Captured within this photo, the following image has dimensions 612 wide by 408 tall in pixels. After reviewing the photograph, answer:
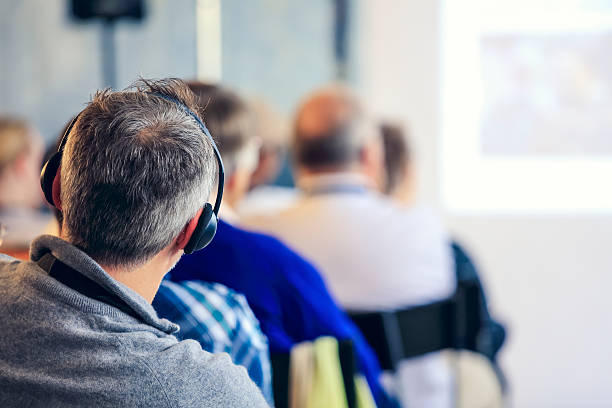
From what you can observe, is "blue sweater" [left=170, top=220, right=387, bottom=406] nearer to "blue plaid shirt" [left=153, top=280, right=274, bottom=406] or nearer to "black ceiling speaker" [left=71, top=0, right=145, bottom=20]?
"blue plaid shirt" [left=153, top=280, right=274, bottom=406]

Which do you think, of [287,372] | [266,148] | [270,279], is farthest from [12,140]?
[287,372]

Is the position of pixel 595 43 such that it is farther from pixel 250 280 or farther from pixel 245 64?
pixel 250 280

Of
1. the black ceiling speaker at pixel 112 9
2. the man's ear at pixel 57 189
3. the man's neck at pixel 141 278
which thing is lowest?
the man's neck at pixel 141 278

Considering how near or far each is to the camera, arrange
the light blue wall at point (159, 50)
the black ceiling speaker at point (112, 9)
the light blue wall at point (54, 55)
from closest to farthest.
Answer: the black ceiling speaker at point (112, 9)
the light blue wall at point (159, 50)
the light blue wall at point (54, 55)

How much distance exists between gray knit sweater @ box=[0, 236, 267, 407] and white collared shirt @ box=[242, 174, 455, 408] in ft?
3.74

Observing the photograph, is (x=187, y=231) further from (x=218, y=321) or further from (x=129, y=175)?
(x=218, y=321)

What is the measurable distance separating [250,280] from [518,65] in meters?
2.82

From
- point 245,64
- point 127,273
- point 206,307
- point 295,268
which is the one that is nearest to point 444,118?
point 245,64

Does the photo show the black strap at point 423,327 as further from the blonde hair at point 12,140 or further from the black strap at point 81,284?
the blonde hair at point 12,140

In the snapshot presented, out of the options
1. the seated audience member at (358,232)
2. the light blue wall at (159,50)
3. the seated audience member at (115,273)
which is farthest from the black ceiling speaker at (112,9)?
the seated audience member at (115,273)

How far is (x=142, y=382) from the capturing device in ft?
2.51

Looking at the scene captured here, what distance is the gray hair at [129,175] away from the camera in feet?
2.62

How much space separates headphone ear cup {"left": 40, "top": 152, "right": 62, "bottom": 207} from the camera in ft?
2.78

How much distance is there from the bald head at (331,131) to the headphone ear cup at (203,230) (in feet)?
4.23
